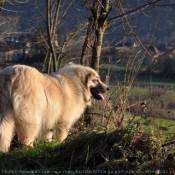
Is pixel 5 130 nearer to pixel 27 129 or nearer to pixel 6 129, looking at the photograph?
pixel 6 129

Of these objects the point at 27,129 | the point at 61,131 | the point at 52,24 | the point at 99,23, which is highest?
the point at 99,23

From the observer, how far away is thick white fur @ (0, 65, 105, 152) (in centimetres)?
644

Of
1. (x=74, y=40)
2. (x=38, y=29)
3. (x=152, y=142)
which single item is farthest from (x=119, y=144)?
(x=74, y=40)

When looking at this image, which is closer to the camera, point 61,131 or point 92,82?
point 61,131

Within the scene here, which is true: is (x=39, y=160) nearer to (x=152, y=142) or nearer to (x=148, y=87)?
(x=152, y=142)

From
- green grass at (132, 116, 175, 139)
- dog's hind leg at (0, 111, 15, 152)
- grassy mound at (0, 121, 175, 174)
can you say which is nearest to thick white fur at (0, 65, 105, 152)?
dog's hind leg at (0, 111, 15, 152)

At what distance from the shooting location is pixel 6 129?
6.41 m

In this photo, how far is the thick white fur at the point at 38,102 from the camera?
21.1ft

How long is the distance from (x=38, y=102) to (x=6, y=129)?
0.81 meters

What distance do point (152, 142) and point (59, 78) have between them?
3.30m

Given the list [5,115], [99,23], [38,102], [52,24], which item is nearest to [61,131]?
[38,102]

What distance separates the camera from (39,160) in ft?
18.2

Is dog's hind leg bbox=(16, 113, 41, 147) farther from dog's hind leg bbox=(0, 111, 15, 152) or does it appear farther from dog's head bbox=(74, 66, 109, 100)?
dog's head bbox=(74, 66, 109, 100)

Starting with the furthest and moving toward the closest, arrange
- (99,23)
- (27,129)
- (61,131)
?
(99,23), (61,131), (27,129)
